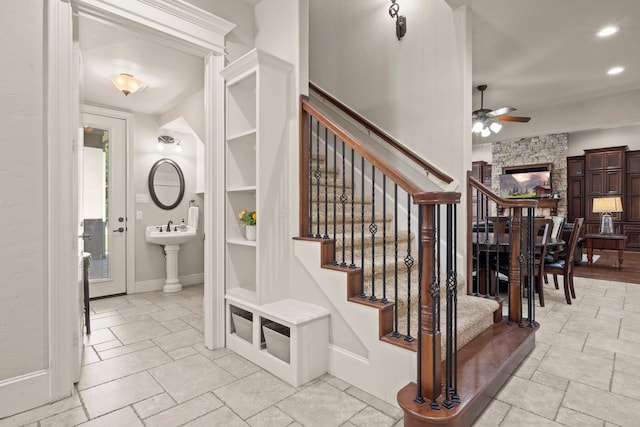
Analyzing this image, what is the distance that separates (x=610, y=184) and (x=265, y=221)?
10117mm

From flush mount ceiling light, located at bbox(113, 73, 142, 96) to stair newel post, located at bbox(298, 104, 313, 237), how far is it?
228 cm

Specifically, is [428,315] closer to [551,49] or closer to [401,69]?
[401,69]

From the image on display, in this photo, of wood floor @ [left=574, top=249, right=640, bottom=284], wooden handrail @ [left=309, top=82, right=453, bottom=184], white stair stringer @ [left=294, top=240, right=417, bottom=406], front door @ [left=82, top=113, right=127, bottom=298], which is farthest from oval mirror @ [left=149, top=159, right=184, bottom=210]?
wood floor @ [left=574, top=249, right=640, bottom=284]

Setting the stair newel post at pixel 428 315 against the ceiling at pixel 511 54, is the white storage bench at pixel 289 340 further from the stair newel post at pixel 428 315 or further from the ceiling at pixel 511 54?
the ceiling at pixel 511 54

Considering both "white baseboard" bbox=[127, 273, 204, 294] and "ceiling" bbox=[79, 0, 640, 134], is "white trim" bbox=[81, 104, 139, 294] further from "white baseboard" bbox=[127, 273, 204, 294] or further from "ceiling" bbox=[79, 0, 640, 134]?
"ceiling" bbox=[79, 0, 640, 134]

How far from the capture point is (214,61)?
274cm

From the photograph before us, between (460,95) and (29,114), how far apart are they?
130 inches

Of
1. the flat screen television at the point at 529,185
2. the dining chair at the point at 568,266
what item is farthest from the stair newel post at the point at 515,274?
the flat screen television at the point at 529,185

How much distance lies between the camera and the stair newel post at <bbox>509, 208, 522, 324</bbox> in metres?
2.73

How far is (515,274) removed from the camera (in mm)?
2750

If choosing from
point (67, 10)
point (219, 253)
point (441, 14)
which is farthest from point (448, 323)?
point (441, 14)

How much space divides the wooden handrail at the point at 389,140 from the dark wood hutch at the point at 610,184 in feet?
26.5

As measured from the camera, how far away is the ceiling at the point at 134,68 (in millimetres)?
2943

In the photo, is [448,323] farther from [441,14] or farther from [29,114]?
[441,14]
